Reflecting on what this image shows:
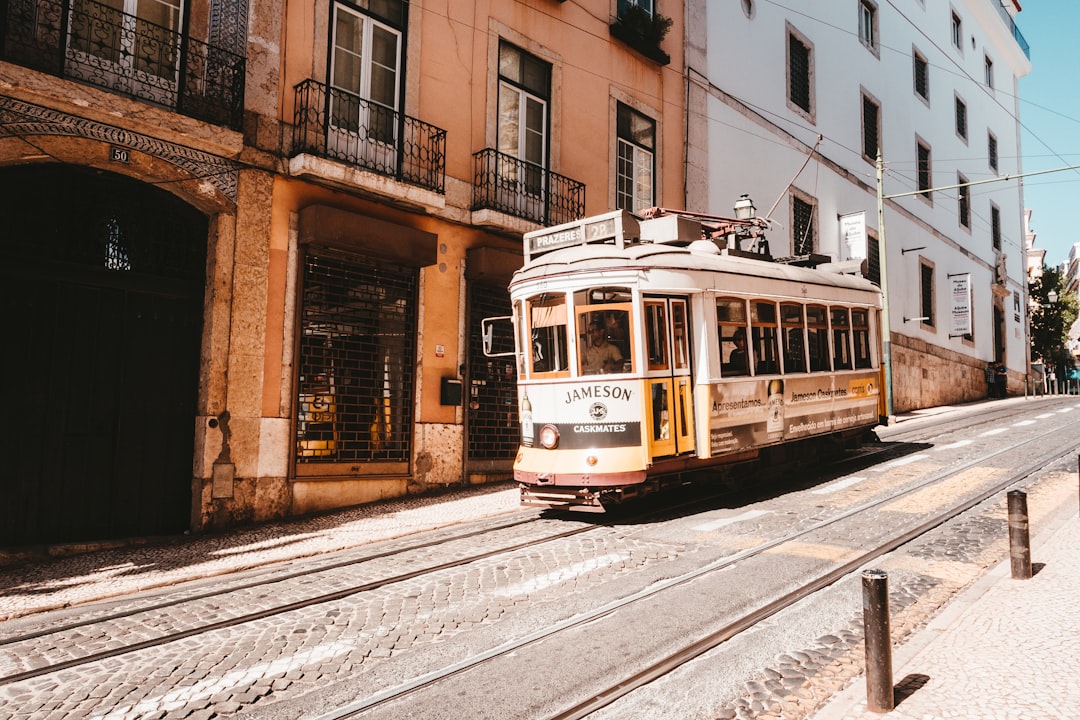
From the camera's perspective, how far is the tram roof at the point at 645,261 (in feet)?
26.2

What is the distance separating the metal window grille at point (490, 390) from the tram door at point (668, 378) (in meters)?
4.53

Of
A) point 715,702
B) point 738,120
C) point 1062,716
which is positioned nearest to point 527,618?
point 715,702

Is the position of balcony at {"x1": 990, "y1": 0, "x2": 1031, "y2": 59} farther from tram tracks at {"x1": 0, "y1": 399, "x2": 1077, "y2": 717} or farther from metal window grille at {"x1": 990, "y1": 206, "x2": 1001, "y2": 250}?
tram tracks at {"x1": 0, "y1": 399, "x2": 1077, "y2": 717}

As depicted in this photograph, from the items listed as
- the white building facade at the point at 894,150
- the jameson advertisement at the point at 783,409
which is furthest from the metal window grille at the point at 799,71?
the jameson advertisement at the point at 783,409

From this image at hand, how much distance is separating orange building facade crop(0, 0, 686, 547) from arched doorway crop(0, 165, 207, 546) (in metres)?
0.02

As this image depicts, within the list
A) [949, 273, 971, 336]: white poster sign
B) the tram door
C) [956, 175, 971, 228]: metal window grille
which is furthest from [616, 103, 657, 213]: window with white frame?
[956, 175, 971, 228]: metal window grille

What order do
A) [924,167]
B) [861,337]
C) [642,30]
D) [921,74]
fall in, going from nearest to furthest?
[861,337] < [642,30] < [921,74] < [924,167]

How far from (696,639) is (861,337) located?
822 cm

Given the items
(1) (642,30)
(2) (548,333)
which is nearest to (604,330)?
(2) (548,333)

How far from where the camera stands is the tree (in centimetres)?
3925

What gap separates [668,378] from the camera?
26.5 feet

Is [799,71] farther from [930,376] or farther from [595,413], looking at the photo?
[595,413]

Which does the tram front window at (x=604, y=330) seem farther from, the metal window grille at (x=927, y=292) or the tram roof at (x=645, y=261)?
the metal window grille at (x=927, y=292)

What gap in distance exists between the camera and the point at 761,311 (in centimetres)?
909
